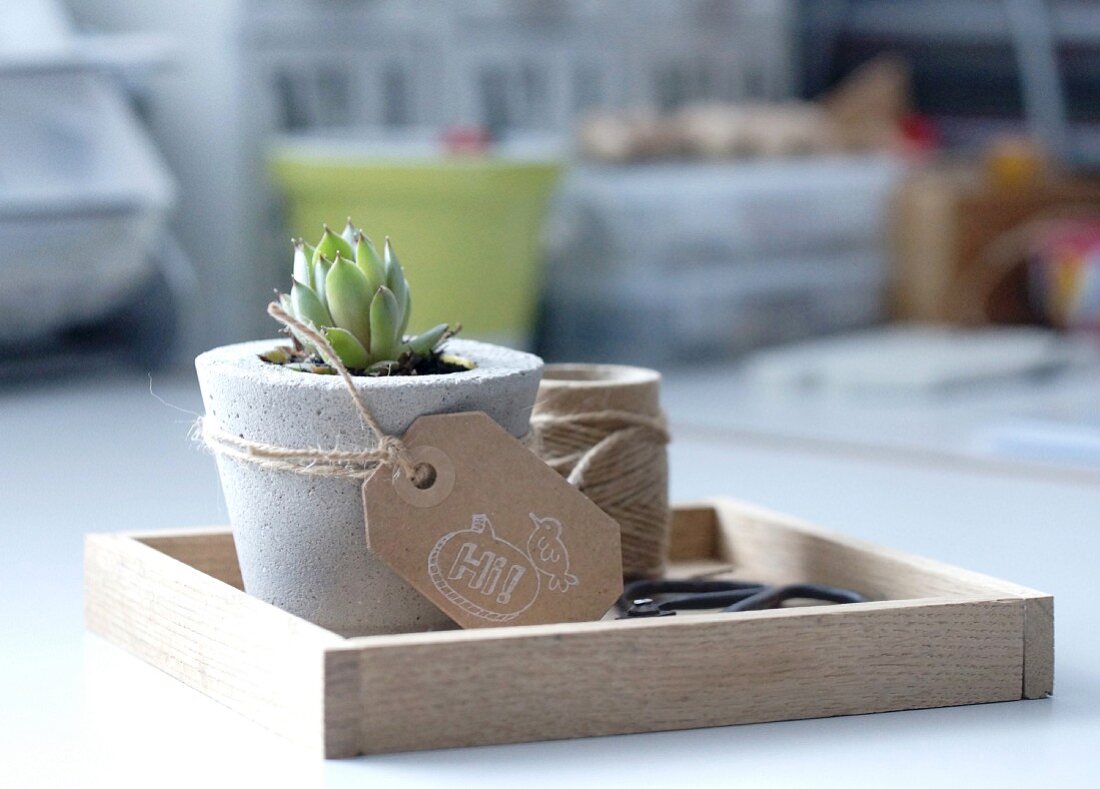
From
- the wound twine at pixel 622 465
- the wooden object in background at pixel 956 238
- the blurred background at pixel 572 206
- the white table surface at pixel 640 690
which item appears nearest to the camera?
the white table surface at pixel 640 690

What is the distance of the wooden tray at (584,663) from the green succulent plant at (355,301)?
0.48 ft

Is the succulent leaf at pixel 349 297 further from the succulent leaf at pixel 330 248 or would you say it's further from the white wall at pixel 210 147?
the white wall at pixel 210 147

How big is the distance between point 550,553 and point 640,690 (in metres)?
0.09

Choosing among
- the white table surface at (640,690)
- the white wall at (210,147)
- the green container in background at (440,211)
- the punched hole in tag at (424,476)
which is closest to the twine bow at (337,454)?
the punched hole in tag at (424,476)

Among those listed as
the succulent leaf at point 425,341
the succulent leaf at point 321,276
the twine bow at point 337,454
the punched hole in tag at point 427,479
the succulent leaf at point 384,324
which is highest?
the succulent leaf at point 321,276

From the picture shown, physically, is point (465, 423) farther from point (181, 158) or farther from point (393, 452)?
point (181, 158)

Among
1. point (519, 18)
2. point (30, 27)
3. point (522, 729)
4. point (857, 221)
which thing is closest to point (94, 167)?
point (30, 27)

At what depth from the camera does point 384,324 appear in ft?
2.90

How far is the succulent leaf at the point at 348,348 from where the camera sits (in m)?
0.88

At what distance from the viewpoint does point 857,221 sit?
3.21 m

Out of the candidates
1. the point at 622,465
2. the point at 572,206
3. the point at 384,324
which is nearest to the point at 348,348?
the point at 384,324

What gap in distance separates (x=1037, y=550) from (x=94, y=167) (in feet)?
5.03

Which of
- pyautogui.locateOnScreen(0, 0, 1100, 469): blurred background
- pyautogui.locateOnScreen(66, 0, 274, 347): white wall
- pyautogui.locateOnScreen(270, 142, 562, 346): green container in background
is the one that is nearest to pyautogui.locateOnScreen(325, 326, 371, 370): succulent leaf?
pyautogui.locateOnScreen(0, 0, 1100, 469): blurred background

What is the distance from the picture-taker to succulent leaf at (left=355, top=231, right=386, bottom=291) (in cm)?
89
